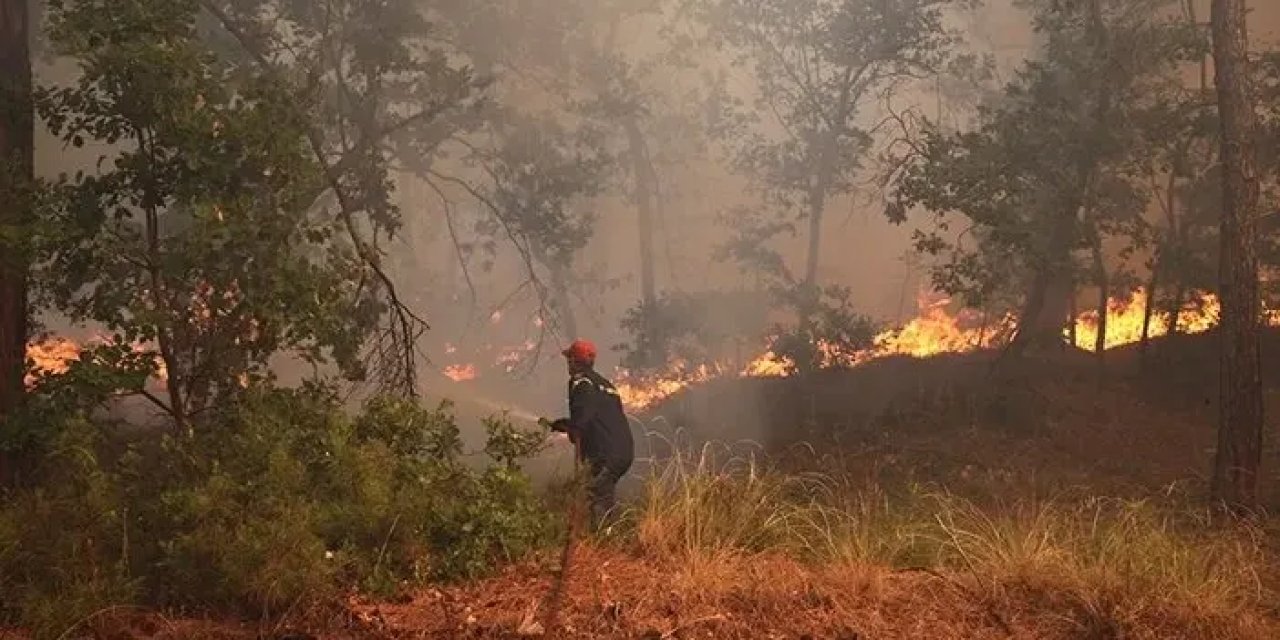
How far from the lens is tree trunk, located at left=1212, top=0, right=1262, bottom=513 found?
30.9 ft

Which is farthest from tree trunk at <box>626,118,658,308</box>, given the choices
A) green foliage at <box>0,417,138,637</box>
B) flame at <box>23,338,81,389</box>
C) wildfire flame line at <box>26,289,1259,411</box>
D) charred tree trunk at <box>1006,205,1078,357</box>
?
green foliage at <box>0,417,138,637</box>

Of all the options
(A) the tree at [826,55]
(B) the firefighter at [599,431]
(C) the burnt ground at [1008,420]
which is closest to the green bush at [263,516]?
(B) the firefighter at [599,431]

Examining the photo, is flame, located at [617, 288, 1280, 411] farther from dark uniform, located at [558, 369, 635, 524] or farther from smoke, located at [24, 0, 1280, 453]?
dark uniform, located at [558, 369, 635, 524]

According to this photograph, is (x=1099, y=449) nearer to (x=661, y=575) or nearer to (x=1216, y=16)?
(x=1216, y=16)

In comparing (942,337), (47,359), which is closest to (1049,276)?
(942,337)

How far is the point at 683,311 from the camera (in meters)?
26.4

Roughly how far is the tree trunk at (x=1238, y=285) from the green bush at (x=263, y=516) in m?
7.33

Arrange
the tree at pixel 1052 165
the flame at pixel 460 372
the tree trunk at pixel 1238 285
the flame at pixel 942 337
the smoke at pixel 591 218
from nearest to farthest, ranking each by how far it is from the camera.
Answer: the tree trunk at pixel 1238 285
the tree at pixel 1052 165
the flame at pixel 942 337
the smoke at pixel 591 218
the flame at pixel 460 372

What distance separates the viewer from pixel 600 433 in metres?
7.84

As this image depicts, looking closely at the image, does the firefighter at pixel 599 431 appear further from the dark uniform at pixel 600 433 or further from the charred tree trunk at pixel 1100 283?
the charred tree trunk at pixel 1100 283

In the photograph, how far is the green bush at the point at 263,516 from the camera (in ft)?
15.1

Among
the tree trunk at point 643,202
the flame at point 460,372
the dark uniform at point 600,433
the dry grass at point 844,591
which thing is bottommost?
the dry grass at point 844,591

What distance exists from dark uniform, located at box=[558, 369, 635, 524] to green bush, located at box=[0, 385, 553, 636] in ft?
5.18

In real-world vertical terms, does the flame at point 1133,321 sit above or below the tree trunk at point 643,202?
below
